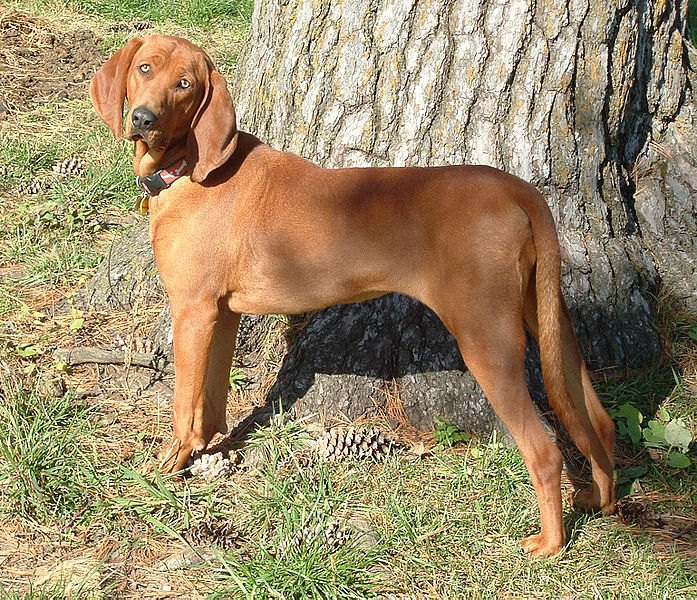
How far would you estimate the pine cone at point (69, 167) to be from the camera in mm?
6301

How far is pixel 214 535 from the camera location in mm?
3674

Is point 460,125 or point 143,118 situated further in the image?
point 460,125

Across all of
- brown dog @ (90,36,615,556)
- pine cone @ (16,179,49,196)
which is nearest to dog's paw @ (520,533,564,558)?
brown dog @ (90,36,615,556)

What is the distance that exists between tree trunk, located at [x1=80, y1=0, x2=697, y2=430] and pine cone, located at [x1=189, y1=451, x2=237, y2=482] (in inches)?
21.2

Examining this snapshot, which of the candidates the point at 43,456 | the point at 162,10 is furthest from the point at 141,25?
the point at 43,456

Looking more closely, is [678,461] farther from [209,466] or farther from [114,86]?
[114,86]

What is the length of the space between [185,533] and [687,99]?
370 cm

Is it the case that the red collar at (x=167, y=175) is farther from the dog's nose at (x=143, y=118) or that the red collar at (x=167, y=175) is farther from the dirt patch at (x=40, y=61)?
the dirt patch at (x=40, y=61)

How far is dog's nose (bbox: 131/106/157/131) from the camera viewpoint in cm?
344

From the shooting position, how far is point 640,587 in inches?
138

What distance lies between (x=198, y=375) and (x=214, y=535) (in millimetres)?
682

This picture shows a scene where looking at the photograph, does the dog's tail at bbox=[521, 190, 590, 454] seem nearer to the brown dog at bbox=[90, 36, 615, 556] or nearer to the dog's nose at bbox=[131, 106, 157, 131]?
the brown dog at bbox=[90, 36, 615, 556]

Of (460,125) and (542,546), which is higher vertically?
(460,125)

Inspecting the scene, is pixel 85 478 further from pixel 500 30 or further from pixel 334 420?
pixel 500 30
